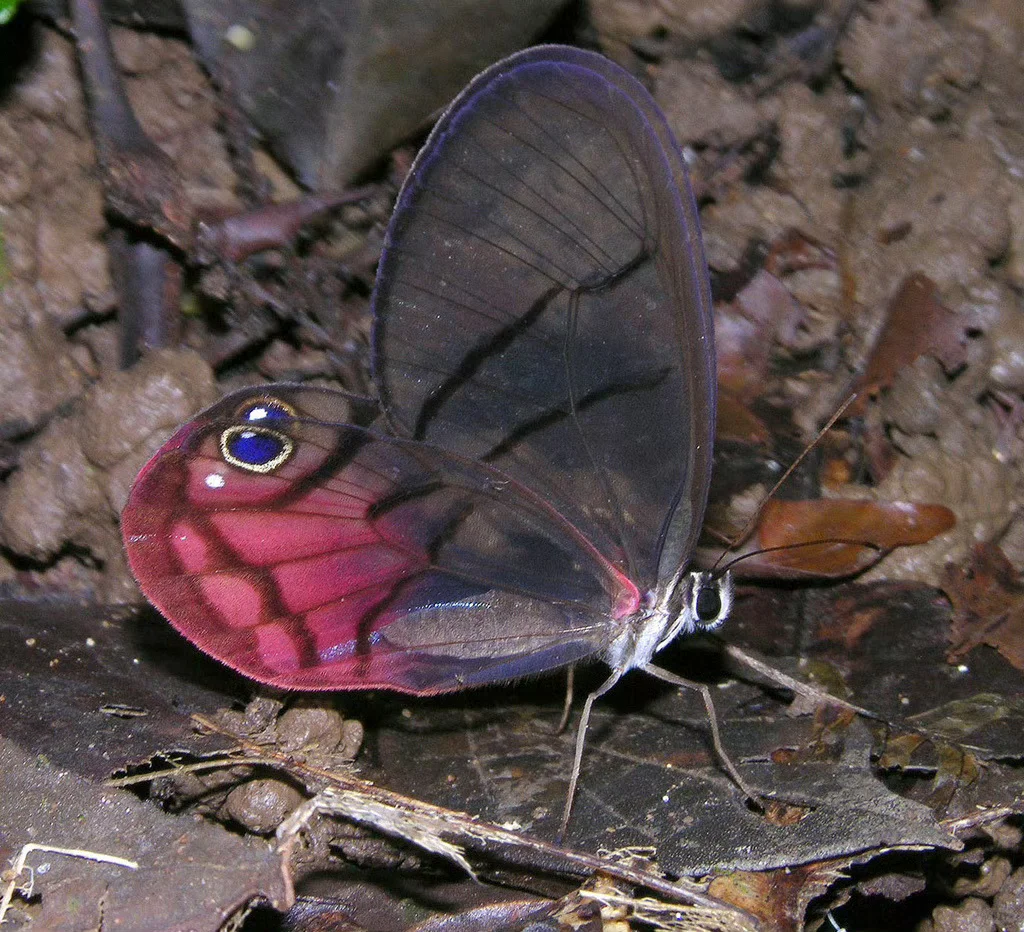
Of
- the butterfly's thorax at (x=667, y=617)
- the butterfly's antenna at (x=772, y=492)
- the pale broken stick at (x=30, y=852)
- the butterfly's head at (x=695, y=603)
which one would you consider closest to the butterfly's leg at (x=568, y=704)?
the butterfly's thorax at (x=667, y=617)

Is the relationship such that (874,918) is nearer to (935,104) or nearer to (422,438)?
(422,438)

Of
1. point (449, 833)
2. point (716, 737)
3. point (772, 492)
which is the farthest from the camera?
point (716, 737)

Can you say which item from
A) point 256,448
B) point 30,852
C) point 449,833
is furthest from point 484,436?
point 30,852

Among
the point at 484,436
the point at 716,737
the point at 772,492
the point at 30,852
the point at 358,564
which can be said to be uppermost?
the point at 772,492

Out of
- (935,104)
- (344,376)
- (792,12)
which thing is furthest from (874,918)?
(792,12)

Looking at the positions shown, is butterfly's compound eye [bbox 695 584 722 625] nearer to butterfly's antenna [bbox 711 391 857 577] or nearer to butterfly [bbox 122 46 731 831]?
butterfly [bbox 122 46 731 831]

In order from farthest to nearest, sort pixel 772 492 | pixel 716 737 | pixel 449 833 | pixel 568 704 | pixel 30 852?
1. pixel 568 704
2. pixel 716 737
3. pixel 772 492
4. pixel 449 833
5. pixel 30 852

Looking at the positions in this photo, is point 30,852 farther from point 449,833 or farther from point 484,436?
point 484,436

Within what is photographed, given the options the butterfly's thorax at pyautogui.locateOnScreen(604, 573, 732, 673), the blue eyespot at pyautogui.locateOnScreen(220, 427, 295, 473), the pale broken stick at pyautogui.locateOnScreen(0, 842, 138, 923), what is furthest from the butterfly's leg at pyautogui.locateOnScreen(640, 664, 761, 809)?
the pale broken stick at pyautogui.locateOnScreen(0, 842, 138, 923)
